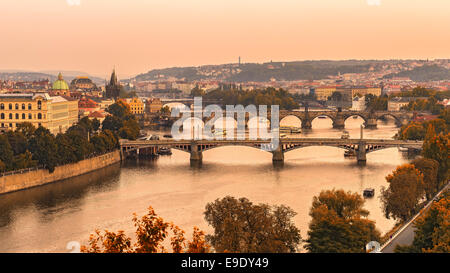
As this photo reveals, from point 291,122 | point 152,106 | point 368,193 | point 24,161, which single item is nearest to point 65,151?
point 24,161

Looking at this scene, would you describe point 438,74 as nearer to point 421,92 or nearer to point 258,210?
point 421,92

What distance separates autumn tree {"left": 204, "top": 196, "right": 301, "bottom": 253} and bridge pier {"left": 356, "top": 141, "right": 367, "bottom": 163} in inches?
341

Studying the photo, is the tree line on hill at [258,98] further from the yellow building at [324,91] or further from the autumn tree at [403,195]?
the autumn tree at [403,195]

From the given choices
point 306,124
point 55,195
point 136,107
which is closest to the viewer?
point 55,195

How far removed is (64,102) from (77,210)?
Result: 9.64 metres

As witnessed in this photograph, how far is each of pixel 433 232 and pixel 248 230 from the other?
5.22ft

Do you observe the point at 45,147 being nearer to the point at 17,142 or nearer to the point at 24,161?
the point at 24,161

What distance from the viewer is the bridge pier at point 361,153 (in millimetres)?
14922

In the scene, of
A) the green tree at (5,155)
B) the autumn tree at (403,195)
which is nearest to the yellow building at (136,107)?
the green tree at (5,155)

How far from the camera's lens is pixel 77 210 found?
9828mm

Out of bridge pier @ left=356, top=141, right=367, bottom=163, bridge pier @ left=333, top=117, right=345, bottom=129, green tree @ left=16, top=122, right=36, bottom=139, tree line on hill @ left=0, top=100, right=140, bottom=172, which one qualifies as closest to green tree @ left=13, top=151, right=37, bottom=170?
tree line on hill @ left=0, top=100, right=140, bottom=172

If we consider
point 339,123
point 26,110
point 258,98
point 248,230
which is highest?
point 258,98

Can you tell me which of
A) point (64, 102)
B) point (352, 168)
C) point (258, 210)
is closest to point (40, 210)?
point (258, 210)

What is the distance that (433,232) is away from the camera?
6066 mm
